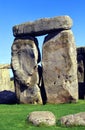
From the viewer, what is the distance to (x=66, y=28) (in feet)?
61.9

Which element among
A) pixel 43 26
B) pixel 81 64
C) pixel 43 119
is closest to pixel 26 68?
pixel 43 26

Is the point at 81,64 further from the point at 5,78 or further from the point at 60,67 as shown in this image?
the point at 5,78

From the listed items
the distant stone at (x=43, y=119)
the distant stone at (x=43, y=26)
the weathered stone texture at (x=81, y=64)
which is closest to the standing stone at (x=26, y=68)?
the distant stone at (x=43, y=26)

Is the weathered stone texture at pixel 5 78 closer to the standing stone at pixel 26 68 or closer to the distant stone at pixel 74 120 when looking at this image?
the standing stone at pixel 26 68

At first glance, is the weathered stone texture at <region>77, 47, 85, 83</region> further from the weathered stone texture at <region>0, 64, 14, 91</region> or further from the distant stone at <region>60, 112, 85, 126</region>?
the distant stone at <region>60, 112, 85, 126</region>

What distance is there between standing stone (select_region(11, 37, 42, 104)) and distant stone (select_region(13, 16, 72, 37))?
46 cm

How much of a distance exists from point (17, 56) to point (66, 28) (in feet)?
10.4

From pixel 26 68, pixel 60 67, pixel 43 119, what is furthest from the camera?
pixel 26 68

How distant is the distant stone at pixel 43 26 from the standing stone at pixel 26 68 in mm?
457

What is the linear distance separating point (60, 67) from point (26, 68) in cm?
192

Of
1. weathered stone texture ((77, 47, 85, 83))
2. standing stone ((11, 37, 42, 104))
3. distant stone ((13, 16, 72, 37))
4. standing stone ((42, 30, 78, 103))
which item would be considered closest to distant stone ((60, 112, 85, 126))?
standing stone ((42, 30, 78, 103))

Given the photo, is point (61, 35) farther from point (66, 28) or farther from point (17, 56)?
point (17, 56)

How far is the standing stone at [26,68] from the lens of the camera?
19.7 metres

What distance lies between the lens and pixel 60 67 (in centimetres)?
1914
